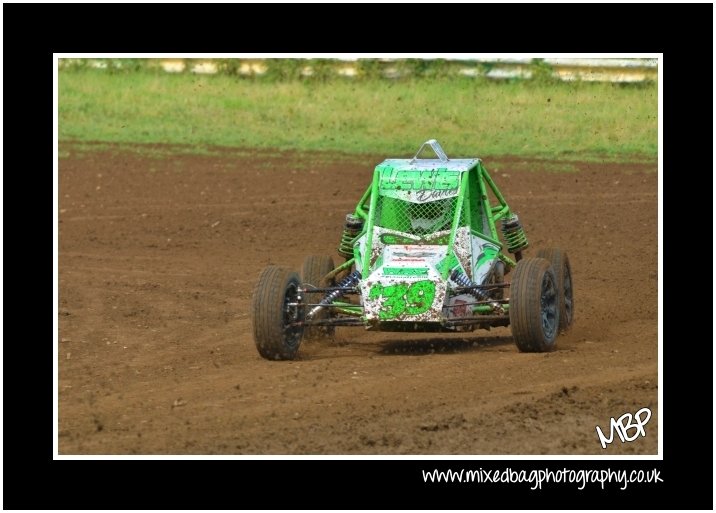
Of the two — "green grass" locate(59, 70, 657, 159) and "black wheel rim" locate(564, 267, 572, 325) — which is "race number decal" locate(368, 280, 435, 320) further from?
"green grass" locate(59, 70, 657, 159)

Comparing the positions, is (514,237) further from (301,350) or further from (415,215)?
(301,350)

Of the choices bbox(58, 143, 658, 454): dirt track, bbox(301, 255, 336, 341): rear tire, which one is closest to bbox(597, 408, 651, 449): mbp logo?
bbox(58, 143, 658, 454): dirt track

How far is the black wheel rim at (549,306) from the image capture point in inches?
500

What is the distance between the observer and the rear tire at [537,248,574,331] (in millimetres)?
13695

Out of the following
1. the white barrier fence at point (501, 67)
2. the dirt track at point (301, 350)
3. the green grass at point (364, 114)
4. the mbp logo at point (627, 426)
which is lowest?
the mbp logo at point (627, 426)

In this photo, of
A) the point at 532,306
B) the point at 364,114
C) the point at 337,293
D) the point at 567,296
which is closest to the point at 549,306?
the point at 532,306

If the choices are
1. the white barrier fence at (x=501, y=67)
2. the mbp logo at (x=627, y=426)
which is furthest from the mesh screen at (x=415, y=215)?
the white barrier fence at (x=501, y=67)

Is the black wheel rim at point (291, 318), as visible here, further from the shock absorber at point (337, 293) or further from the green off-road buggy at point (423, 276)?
the shock absorber at point (337, 293)

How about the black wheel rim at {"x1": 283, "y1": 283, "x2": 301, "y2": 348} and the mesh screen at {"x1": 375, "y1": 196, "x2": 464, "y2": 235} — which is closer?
the black wheel rim at {"x1": 283, "y1": 283, "x2": 301, "y2": 348}

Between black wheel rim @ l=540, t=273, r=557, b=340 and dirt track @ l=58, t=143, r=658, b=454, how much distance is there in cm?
31

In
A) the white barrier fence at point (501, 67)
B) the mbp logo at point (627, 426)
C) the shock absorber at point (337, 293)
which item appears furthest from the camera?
the white barrier fence at point (501, 67)

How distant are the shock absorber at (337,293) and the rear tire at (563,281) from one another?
5.87 feet

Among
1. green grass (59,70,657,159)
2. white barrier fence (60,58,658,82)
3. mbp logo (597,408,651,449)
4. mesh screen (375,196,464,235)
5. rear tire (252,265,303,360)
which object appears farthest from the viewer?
green grass (59,70,657,159)

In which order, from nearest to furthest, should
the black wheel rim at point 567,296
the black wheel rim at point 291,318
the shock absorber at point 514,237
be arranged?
the black wheel rim at point 291,318 < the black wheel rim at point 567,296 < the shock absorber at point 514,237
